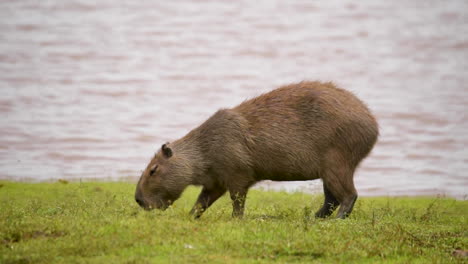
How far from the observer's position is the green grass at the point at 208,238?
637cm

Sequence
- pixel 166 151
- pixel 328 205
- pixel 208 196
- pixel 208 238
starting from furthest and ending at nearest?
pixel 328 205 < pixel 208 196 < pixel 166 151 < pixel 208 238

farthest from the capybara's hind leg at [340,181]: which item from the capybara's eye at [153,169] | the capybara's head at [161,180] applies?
the capybara's eye at [153,169]

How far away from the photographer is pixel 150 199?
8.50 meters

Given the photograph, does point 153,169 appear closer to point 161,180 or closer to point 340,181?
point 161,180

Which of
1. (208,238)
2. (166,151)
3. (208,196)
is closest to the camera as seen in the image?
(208,238)

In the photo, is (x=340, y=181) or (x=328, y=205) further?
(x=328, y=205)

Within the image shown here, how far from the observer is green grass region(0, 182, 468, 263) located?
20.9ft

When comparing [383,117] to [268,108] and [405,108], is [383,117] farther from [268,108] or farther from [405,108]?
[268,108]

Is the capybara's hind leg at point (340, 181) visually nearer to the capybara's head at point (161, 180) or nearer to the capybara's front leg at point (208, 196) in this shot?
the capybara's front leg at point (208, 196)

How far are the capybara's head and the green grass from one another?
22 cm

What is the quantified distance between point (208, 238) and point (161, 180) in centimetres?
187

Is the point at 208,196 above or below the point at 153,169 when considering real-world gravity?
below

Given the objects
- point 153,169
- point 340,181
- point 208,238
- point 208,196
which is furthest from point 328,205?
point 208,238

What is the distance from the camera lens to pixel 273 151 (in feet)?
28.2
